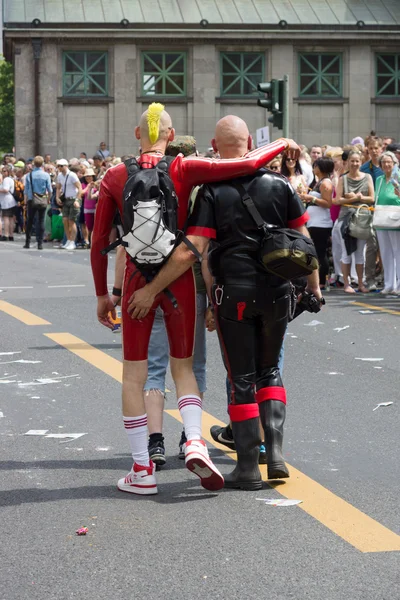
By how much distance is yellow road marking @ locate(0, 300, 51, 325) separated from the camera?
13.0 m

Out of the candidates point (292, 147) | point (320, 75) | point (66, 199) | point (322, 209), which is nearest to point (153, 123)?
point (292, 147)

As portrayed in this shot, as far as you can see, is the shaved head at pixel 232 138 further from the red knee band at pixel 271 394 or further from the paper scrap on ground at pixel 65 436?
the paper scrap on ground at pixel 65 436

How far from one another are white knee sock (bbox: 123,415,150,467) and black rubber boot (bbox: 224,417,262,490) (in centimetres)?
42

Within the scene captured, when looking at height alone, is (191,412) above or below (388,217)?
below

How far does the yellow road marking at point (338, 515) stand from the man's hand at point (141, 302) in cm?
107

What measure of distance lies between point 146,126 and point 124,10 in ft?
131

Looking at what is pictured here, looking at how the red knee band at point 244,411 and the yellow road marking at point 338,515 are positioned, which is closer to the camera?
the yellow road marking at point 338,515

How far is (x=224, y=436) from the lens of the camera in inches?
275

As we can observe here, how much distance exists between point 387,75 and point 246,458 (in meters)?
41.8

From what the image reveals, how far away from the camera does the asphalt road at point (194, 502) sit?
15.1 ft

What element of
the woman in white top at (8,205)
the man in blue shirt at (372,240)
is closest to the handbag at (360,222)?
the man in blue shirt at (372,240)

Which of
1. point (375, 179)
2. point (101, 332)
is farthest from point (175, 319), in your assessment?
point (375, 179)

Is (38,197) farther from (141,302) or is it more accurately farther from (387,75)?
(387,75)

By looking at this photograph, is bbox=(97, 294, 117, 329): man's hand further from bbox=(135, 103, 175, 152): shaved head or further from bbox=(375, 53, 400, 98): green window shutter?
bbox=(375, 53, 400, 98): green window shutter
